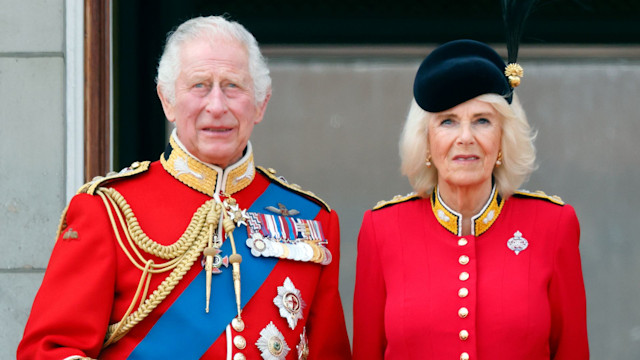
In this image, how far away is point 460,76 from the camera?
111 inches

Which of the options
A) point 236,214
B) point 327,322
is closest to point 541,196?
point 327,322

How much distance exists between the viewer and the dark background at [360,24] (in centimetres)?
390

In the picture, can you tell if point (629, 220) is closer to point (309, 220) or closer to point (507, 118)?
point (507, 118)

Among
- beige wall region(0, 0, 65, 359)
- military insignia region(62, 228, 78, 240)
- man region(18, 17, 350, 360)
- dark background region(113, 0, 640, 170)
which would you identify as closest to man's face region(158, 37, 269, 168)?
man region(18, 17, 350, 360)

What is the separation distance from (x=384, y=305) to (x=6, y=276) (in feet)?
4.53

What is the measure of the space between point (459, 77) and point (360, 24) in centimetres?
122

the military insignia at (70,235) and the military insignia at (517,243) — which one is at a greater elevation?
the military insignia at (70,235)

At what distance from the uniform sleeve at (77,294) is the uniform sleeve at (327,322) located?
0.61 metres

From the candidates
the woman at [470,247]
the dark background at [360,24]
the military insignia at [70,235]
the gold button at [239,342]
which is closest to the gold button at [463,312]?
the woman at [470,247]

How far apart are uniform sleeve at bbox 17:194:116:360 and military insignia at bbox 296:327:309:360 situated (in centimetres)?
55

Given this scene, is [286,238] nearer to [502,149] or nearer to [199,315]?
[199,315]

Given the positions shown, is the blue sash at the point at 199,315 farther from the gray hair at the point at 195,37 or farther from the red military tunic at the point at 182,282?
the gray hair at the point at 195,37

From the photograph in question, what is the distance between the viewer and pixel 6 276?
350 centimetres

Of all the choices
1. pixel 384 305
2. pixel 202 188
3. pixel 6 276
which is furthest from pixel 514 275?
pixel 6 276
